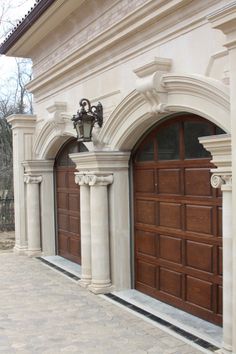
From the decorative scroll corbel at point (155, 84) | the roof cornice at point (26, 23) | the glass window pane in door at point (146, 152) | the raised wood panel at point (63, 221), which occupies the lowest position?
the raised wood panel at point (63, 221)

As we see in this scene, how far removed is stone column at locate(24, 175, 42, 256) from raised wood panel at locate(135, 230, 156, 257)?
4.40m

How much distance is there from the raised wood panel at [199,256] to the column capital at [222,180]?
1398 mm

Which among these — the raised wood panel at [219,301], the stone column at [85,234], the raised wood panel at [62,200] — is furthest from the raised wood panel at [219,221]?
the raised wood panel at [62,200]

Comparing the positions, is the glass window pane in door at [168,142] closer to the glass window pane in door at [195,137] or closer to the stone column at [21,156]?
the glass window pane in door at [195,137]

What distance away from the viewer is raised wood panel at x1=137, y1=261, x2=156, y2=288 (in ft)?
22.8

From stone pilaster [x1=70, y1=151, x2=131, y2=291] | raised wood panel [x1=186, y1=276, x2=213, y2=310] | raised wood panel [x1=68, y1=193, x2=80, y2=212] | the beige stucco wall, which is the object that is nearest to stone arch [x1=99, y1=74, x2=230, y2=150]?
the beige stucco wall

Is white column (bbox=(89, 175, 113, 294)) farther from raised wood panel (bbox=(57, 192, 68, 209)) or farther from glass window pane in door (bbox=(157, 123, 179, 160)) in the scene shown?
raised wood panel (bbox=(57, 192, 68, 209))

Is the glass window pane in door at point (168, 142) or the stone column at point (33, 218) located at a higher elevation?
the glass window pane in door at point (168, 142)

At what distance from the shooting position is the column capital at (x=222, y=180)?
14.5 ft

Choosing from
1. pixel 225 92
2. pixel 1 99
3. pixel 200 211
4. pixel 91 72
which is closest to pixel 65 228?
pixel 91 72

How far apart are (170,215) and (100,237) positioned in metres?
1.47

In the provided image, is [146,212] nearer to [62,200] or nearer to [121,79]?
[121,79]

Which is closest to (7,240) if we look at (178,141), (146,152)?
(146,152)

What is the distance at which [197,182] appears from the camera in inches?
233
